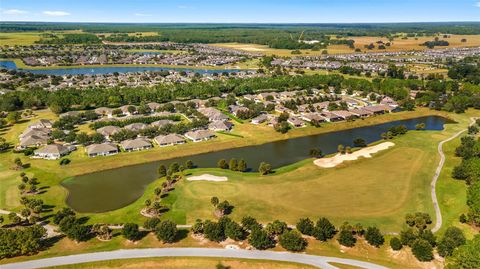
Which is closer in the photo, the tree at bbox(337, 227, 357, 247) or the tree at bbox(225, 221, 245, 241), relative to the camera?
the tree at bbox(337, 227, 357, 247)

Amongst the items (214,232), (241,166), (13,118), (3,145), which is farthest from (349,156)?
(13,118)

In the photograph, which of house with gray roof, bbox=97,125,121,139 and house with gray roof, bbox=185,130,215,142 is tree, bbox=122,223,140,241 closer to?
house with gray roof, bbox=185,130,215,142

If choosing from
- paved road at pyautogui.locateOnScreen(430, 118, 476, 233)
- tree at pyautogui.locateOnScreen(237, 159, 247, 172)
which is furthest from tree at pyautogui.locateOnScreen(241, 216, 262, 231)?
paved road at pyautogui.locateOnScreen(430, 118, 476, 233)

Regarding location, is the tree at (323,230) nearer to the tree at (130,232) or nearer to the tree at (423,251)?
the tree at (423,251)

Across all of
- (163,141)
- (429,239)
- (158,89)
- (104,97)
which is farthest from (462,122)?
(104,97)

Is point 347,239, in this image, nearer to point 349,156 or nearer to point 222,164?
point 222,164

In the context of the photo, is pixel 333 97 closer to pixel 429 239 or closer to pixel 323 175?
pixel 323 175

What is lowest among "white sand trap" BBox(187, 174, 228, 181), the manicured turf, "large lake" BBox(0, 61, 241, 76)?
the manicured turf
